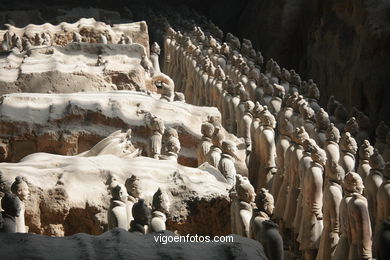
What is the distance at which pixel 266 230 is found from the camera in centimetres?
482

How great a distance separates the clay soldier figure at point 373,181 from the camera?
21.6ft

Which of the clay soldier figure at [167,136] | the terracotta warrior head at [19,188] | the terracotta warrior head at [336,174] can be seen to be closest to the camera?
the terracotta warrior head at [19,188]

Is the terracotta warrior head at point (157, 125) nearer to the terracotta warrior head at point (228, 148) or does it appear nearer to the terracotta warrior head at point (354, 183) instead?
the terracotta warrior head at point (228, 148)

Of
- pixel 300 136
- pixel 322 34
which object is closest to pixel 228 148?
pixel 300 136

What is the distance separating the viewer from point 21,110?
25.2ft

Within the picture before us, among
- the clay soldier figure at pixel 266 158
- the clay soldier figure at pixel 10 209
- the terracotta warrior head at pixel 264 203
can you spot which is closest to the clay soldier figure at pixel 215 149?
the clay soldier figure at pixel 266 158

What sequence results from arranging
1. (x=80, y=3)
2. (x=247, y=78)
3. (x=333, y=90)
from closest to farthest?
(x=247, y=78)
(x=333, y=90)
(x=80, y=3)

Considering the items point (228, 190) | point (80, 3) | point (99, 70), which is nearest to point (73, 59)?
point (99, 70)

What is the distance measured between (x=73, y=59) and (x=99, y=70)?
617 millimetres

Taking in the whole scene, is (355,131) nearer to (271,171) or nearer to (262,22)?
(271,171)

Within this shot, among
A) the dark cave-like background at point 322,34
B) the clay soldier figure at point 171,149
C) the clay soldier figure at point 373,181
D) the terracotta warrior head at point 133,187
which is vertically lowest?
the terracotta warrior head at point 133,187

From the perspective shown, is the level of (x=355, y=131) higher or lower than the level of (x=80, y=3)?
lower

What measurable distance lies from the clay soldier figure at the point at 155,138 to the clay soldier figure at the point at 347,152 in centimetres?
152

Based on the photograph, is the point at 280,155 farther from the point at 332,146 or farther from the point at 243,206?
the point at 243,206
